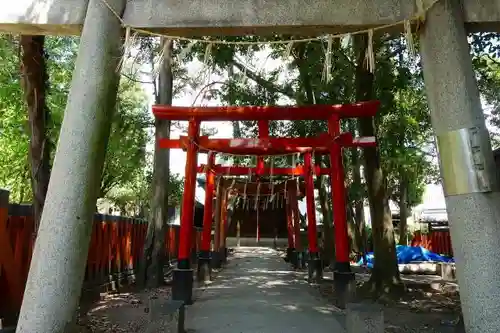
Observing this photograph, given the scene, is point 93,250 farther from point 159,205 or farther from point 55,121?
point 55,121

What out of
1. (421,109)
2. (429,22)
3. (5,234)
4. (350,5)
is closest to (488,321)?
(429,22)

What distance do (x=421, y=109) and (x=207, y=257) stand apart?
29.4ft

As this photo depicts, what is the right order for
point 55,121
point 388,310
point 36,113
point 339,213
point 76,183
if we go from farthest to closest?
point 55,121
point 339,213
point 388,310
point 36,113
point 76,183

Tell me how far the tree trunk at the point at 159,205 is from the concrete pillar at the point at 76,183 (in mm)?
7532

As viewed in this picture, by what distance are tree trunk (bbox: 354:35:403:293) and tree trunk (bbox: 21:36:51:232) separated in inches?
261

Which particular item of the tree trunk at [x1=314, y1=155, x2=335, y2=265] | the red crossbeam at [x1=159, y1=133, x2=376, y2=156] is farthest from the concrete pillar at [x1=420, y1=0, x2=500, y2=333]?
the tree trunk at [x1=314, y1=155, x2=335, y2=265]

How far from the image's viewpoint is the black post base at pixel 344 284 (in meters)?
8.41

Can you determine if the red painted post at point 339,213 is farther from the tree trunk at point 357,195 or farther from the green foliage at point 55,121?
the green foliage at point 55,121

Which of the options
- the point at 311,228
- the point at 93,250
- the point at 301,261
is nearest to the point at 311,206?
the point at 311,228

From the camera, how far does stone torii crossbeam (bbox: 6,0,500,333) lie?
11.9 feet

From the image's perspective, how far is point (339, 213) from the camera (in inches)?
349

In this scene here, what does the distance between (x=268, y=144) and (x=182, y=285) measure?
3.48 metres

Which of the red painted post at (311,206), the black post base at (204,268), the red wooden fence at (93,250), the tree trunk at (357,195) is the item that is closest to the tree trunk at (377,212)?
the red painted post at (311,206)

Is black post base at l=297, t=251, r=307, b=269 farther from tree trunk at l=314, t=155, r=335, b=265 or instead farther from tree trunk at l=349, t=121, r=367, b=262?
tree trunk at l=349, t=121, r=367, b=262
